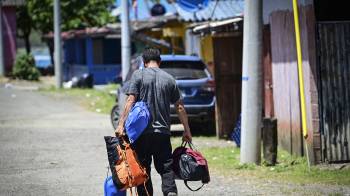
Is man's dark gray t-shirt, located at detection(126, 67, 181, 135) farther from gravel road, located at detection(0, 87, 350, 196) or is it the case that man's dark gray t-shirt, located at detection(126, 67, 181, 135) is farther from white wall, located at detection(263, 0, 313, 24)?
white wall, located at detection(263, 0, 313, 24)

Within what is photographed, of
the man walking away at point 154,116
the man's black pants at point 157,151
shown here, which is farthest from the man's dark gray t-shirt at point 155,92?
the man's black pants at point 157,151

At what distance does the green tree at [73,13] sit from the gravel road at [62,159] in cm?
2166

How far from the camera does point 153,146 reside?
24.2ft

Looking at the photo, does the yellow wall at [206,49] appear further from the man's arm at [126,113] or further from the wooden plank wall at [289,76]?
the man's arm at [126,113]

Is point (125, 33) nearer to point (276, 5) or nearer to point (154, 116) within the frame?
point (276, 5)

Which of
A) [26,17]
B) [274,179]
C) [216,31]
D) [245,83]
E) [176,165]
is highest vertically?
[26,17]

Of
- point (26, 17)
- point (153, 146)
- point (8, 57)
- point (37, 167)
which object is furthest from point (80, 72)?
point (153, 146)

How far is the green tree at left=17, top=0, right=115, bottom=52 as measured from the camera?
42500mm

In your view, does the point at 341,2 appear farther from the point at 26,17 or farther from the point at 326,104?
the point at 26,17

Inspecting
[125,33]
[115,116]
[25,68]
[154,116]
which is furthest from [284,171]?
[25,68]

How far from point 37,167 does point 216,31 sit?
556cm

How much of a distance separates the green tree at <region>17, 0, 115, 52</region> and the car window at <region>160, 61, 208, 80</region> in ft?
93.0

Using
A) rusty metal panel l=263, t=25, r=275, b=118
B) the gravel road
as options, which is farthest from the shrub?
rusty metal panel l=263, t=25, r=275, b=118

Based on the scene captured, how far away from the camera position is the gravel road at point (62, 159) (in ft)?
30.0
